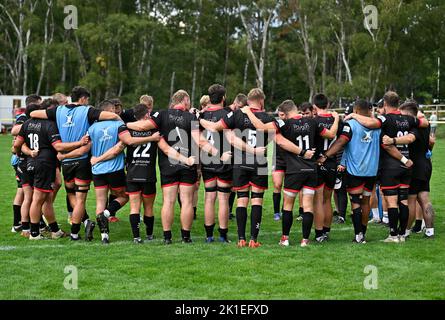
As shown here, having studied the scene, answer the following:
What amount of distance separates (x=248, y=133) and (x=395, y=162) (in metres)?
2.06

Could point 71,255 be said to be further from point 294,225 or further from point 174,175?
point 294,225

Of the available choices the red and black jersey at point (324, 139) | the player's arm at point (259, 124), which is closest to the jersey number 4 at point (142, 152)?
the player's arm at point (259, 124)

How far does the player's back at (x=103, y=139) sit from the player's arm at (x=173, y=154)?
0.64m

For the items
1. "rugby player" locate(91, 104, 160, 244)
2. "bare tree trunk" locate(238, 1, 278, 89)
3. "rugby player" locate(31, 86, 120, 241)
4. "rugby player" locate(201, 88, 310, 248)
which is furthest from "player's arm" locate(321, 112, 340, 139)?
"bare tree trunk" locate(238, 1, 278, 89)

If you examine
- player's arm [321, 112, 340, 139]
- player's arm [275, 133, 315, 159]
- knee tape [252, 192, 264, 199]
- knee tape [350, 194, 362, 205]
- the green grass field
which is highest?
player's arm [321, 112, 340, 139]

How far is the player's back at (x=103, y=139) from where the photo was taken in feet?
27.2

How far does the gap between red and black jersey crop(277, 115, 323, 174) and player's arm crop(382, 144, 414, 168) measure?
→ 3.43 feet

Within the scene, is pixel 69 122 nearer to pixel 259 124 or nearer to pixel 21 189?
pixel 21 189

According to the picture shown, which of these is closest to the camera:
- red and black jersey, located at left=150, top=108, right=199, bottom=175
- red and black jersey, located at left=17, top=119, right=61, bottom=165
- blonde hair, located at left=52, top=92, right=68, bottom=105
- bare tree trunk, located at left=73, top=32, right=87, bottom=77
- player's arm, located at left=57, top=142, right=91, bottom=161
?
red and black jersey, located at left=150, top=108, right=199, bottom=175

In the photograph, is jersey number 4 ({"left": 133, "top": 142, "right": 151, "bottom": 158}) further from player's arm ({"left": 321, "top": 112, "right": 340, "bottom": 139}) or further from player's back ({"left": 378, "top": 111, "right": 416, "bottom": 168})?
player's back ({"left": 378, "top": 111, "right": 416, "bottom": 168})

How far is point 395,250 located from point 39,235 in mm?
4913

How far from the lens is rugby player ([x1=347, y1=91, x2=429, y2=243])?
329 inches

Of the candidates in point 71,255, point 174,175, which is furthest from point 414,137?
point 71,255

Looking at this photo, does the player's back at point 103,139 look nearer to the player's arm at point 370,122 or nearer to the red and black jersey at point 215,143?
the red and black jersey at point 215,143
